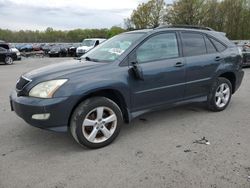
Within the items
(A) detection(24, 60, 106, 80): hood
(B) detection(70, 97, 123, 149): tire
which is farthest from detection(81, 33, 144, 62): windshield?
(B) detection(70, 97, 123, 149): tire

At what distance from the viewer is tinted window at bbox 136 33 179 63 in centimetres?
431

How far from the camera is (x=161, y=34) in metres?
4.59

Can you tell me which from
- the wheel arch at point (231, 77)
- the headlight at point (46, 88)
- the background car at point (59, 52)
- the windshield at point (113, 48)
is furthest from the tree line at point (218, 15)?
the headlight at point (46, 88)

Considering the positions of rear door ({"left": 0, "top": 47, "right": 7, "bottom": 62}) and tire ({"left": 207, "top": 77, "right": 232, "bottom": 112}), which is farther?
rear door ({"left": 0, "top": 47, "right": 7, "bottom": 62})

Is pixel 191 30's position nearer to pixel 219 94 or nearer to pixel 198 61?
pixel 198 61

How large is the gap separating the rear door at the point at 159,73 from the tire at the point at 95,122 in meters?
0.42

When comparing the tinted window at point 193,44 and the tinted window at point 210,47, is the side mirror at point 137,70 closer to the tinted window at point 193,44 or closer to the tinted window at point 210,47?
the tinted window at point 193,44

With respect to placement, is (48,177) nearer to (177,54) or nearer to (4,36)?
(177,54)

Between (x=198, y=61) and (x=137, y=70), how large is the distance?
140 centimetres

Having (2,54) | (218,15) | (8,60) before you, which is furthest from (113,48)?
(218,15)

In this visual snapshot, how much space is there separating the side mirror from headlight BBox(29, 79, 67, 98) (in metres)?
1.05

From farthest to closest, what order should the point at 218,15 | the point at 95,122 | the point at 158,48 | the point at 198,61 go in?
the point at 218,15
the point at 198,61
the point at 158,48
the point at 95,122

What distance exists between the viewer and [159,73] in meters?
4.38

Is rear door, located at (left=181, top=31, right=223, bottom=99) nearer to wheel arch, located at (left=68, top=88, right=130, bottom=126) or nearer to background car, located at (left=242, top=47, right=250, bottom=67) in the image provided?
wheel arch, located at (left=68, top=88, right=130, bottom=126)
